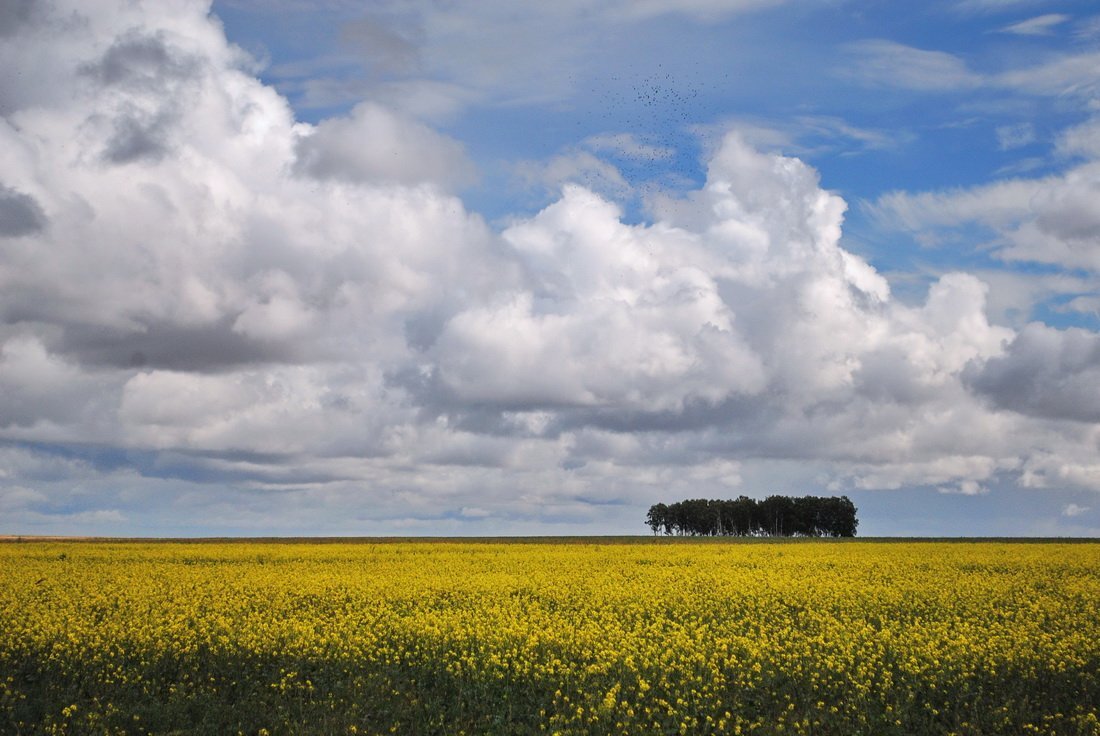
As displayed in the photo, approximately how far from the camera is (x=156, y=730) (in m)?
15.0

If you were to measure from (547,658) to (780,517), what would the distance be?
138981mm

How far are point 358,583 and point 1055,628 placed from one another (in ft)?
64.3

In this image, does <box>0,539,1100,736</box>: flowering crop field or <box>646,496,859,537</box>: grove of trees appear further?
<box>646,496,859,537</box>: grove of trees

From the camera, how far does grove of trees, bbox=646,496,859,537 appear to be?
481ft

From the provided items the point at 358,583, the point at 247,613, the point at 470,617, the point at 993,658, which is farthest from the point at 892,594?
the point at 247,613

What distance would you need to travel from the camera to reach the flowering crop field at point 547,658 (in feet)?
49.6

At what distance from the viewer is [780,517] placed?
488ft

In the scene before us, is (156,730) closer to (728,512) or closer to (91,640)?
(91,640)

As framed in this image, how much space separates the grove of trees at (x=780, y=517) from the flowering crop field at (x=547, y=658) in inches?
4867

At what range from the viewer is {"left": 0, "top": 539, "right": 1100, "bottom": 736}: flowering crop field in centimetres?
1512

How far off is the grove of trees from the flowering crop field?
406 feet

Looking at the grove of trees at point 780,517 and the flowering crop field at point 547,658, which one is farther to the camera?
the grove of trees at point 780,517

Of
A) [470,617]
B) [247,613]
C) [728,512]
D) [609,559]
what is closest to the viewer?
[470,617]

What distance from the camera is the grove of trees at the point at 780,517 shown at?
14675 centimetres
